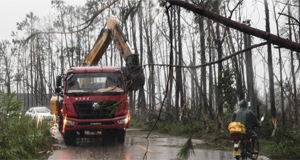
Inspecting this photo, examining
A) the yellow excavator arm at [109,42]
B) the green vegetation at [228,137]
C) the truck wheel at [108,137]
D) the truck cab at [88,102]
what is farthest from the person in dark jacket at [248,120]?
the yellow excavator arm at [109,42]

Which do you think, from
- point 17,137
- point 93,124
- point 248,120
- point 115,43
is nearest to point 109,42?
point 115,43

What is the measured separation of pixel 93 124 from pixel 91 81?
1.62 meters

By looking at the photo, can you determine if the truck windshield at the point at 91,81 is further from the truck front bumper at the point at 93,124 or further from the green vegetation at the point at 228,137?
the green vegetation at the point at 228,137

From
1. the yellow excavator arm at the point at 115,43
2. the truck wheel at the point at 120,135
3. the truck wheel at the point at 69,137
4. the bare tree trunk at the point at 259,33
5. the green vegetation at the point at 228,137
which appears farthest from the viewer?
the yellow excavator arm at the point at 115,43

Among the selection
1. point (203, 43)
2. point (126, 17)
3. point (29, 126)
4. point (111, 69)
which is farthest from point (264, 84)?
point (126, 17)

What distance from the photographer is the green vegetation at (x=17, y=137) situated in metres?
11.3

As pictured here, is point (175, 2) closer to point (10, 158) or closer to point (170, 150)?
point (10, 158)

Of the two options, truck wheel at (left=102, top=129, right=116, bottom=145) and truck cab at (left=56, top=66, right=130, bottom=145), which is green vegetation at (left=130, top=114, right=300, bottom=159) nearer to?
truck cab at (left=56, top=66, right=130, bottom=145)

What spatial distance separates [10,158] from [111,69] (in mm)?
6359

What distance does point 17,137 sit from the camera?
41.1 ft

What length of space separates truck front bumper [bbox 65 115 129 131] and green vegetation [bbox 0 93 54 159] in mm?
969

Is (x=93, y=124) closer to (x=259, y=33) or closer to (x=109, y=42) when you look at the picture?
(x=109, y=42)

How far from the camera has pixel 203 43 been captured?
22906 mm

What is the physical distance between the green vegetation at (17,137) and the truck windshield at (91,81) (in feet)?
6.63
